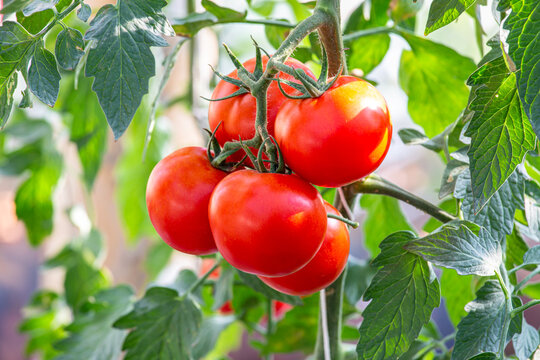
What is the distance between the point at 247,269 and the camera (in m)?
0.37

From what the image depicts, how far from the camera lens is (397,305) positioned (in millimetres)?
413

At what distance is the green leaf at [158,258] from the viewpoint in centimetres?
113

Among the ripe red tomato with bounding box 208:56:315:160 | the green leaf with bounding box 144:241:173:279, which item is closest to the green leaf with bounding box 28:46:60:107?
the ripe red tomato with bounding box 208:56:315:160

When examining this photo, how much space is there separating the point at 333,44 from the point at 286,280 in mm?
176

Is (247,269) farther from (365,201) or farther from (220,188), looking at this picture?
(365,201)

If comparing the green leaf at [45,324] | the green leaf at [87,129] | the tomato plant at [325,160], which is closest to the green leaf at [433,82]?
the tomato plant at [325,160]

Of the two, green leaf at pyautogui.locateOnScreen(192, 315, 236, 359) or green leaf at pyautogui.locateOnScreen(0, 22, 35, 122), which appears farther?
green leaf at pyautogui.locateOnScreen(192, 315, 236, 359)

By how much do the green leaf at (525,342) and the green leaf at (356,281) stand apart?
28 centimetres

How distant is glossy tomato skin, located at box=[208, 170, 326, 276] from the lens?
1.14 feet

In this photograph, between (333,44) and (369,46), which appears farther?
(369,46)

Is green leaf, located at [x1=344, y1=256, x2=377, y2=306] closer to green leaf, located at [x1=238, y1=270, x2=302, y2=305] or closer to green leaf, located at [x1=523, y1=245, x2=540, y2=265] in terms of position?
green leaf, located at [x1=238, y1=270, x2=302, y2=305]

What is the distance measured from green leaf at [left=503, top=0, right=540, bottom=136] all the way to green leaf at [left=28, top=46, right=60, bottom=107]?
0.29 metres

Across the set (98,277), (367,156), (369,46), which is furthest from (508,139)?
(98,277)

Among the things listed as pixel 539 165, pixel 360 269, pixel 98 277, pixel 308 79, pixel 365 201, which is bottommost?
pixel 98 277
